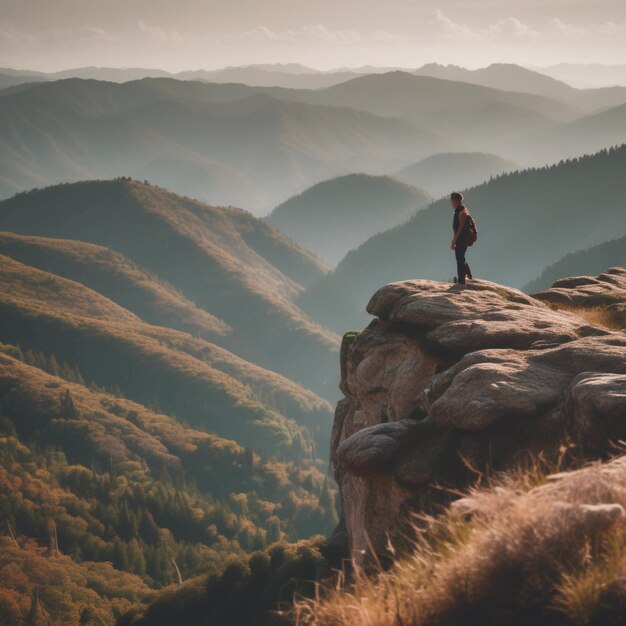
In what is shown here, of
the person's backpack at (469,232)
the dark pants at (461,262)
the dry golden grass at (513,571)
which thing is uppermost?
the person's backpack at (469,232)

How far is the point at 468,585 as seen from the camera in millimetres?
10055

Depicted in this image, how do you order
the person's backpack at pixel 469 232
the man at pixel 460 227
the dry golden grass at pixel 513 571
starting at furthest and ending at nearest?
the person's backpack at pixel 469 232
the man at pixel 460 227
the dry golden grass at pixel 513 571

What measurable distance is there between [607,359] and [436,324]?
8.64 meters

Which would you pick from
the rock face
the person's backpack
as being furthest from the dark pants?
the rock face

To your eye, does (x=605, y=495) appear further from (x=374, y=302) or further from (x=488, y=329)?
(x=374, y=302)

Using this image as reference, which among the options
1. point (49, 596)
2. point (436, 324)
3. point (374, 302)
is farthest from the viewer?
point (49, 596)

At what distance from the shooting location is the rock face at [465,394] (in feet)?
65.8

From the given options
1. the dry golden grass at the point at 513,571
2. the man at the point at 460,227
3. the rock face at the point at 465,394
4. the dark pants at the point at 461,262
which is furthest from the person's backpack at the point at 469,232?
the dry golden grass at the point at 513,571

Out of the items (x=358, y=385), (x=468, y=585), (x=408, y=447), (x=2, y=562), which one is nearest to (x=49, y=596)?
(x=2, y=562)

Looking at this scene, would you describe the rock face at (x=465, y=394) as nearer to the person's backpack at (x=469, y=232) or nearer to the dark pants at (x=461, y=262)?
the dark pants at (x=461, y=262)

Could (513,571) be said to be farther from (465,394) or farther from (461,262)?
(461,262)

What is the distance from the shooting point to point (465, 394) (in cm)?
2178

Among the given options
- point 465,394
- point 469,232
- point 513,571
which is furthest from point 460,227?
point 513,571

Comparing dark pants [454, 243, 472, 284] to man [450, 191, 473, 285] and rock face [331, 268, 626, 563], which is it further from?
rock face [331, 268, 626, 563]
